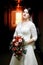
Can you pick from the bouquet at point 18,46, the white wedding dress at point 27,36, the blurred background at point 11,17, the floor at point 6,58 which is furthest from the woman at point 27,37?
the blurred background at point 11,17

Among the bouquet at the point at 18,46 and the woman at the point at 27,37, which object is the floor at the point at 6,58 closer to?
the woman at the point at 27,37

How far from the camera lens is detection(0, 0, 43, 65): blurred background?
8219 mm

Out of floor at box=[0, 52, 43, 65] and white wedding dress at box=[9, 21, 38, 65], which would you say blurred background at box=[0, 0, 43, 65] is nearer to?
floor at box=[0, 52, 43, 65]

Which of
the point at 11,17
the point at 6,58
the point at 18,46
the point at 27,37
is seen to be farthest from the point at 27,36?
the point at 11,17

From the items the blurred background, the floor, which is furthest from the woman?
the blurred background

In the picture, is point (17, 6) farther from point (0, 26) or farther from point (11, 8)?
point (0, 26)

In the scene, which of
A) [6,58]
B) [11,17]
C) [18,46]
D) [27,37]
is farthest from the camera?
[11,17]

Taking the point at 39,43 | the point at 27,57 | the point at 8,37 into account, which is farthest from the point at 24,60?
the point at 8,37

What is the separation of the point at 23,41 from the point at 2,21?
13.7ft

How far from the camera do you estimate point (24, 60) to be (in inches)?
181

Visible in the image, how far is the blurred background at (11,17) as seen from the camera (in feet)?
27.0

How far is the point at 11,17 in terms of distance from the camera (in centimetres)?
865

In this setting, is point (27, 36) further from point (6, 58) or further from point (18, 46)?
point (6, 58)

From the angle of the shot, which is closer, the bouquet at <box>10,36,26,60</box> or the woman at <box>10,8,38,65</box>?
the bouquet at <box>10,36,26,60</box>
